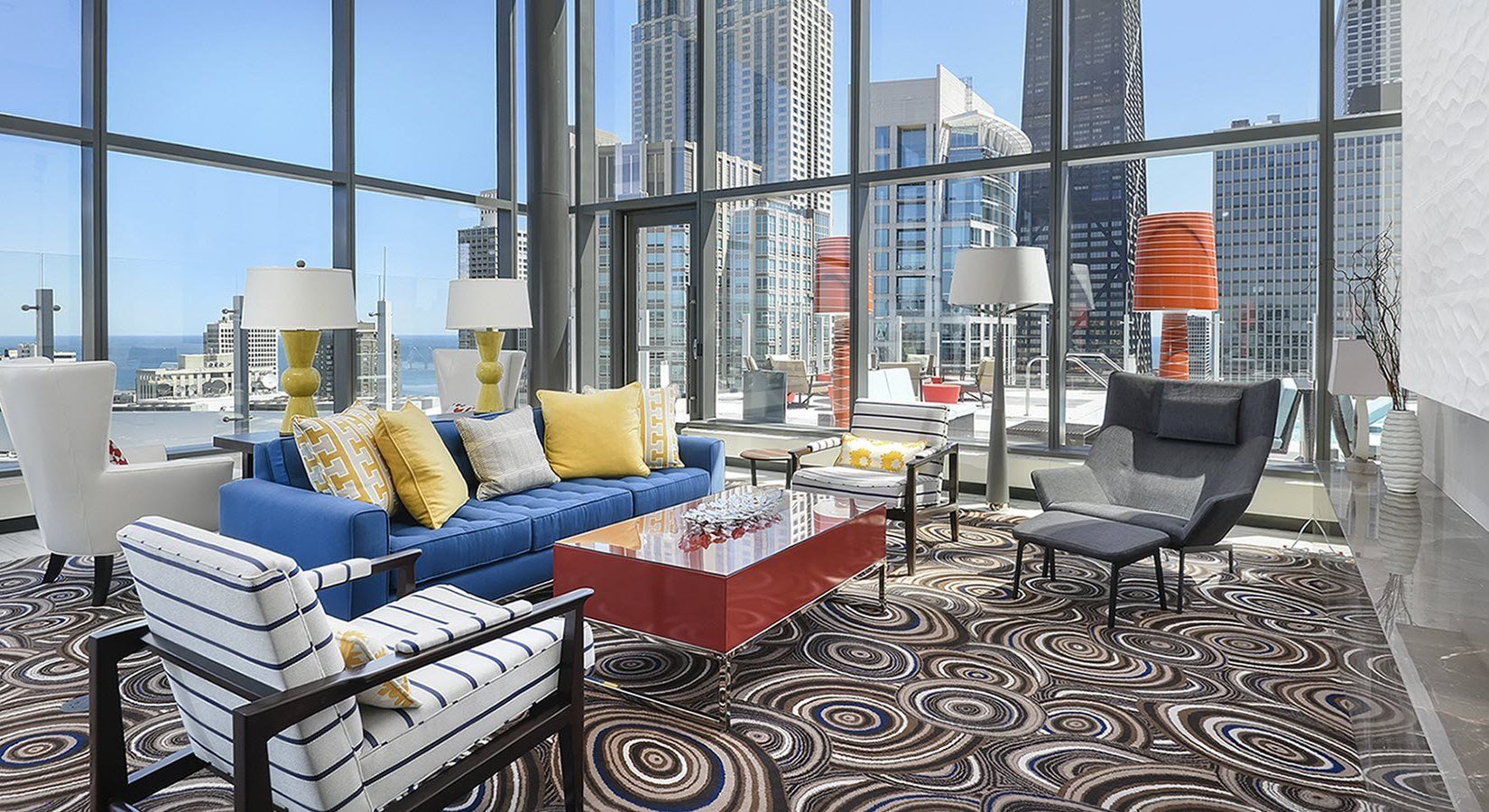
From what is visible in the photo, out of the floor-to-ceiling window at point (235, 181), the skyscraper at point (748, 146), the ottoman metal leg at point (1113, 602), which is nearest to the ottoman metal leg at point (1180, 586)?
the ottoman metal leg at point (1113, 602)

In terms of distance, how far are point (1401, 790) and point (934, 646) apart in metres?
1.75

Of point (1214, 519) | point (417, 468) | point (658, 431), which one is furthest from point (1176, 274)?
point (417, 468)

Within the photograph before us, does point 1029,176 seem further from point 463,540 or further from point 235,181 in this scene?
point 235,181

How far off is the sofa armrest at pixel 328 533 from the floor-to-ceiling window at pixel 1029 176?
14.6ft

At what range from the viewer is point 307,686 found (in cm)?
161

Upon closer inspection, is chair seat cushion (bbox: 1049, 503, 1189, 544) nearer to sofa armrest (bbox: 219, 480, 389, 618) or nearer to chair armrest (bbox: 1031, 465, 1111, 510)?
chair armrest (bbox: 1031, 465, 1111, 510)

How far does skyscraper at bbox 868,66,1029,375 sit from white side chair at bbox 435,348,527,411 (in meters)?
2.77

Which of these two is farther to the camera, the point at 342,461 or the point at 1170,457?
the point at 1170,457

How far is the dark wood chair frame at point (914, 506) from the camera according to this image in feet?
14.4

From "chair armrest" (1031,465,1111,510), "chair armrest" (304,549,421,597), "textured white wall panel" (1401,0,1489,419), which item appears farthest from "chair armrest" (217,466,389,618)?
"textured white wall panel" (1401,0,1489,419)

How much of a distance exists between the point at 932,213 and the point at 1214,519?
3.63 meters

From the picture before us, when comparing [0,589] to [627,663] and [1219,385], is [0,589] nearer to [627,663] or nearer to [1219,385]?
[627,663]

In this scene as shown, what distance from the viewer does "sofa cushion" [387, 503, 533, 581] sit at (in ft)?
11.1

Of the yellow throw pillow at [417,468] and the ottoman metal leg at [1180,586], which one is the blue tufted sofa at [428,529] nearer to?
the yellow throw pillow at [417,468]
